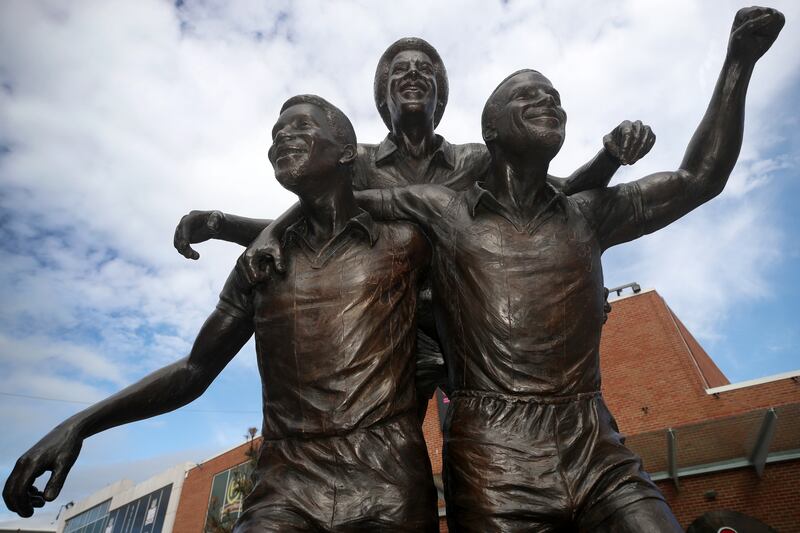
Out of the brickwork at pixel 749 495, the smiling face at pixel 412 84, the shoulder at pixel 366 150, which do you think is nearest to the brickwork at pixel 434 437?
the brickwork at pixel 749 495

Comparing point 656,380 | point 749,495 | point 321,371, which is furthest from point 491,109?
point 656,380

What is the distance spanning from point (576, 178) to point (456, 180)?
631mm

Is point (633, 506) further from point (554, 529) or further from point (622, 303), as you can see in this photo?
point (622, 303)

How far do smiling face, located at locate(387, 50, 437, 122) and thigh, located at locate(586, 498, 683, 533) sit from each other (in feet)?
6.55

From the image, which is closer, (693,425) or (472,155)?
(472,155)

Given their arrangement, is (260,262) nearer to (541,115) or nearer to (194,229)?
(194,229)

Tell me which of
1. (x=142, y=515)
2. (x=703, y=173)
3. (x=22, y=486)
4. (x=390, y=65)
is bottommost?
(x=22, y=486)

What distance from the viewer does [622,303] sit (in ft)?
56.9

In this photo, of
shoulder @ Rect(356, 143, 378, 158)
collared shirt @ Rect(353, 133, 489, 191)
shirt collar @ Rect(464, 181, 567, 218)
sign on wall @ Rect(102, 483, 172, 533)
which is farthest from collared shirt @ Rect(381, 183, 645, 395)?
sign on wall @ Rect(102, 483, 172, 533)

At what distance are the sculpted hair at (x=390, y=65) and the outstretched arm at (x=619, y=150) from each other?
1.01 metres

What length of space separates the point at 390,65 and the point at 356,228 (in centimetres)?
111

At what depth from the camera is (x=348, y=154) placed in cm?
261

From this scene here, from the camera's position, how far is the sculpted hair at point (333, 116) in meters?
2.61

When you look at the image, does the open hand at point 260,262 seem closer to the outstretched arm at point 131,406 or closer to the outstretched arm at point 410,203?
the outstretched arm at point 131,406
